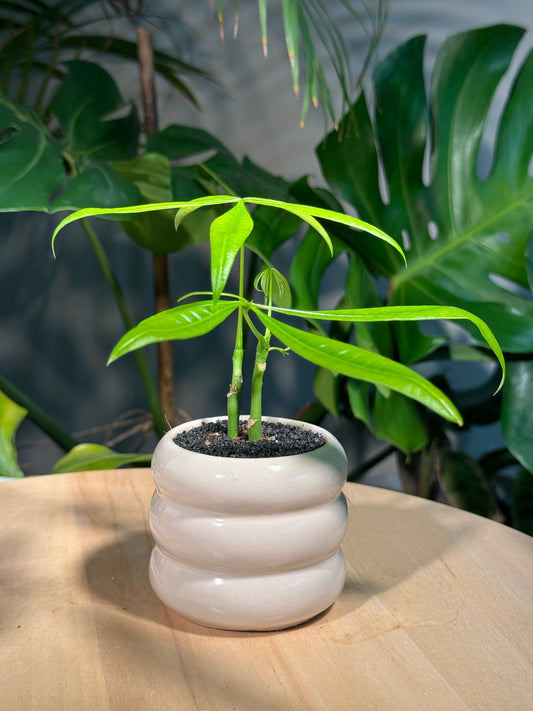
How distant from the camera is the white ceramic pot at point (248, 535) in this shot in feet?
1.43

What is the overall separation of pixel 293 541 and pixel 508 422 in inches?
24.1

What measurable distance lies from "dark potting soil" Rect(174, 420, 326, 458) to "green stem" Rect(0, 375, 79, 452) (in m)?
0.87

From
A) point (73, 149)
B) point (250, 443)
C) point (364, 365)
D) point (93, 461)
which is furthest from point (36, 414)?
point (364, 365)

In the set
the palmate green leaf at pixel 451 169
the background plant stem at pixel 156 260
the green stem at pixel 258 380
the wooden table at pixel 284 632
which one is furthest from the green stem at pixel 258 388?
the background plant stem at pixel 156 260

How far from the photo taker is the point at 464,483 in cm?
112

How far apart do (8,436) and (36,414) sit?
221 millimetres

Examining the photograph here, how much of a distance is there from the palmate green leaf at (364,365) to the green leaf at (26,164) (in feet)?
1.87

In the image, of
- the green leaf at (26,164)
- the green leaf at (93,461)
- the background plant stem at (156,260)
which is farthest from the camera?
the background plant stem at (156,260)

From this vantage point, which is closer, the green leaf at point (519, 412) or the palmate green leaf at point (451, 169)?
the green leaf at point (519, 412)

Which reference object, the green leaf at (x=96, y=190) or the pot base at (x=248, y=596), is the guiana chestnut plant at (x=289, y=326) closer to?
the pot base at (x=248, y=596)

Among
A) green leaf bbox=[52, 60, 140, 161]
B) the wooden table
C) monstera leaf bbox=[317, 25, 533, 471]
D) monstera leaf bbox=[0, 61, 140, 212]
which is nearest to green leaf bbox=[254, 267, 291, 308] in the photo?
the wooden table

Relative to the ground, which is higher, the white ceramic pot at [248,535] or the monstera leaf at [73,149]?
the monstera leaf at [73,149]

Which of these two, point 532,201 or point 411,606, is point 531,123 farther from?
point 411,606

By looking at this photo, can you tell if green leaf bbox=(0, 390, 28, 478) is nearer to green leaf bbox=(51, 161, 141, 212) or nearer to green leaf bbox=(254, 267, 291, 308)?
green leaf bbox=(51, 161, 141, 212)
